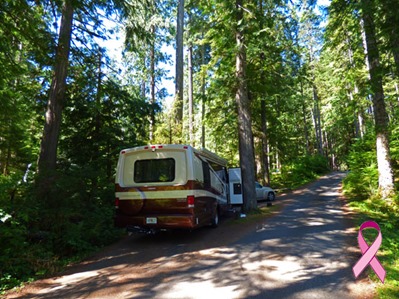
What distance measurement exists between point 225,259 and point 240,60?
884cm

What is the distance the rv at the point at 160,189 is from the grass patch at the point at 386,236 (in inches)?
160

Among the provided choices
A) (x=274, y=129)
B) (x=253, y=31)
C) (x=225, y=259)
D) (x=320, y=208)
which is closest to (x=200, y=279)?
(x=225, y=259)

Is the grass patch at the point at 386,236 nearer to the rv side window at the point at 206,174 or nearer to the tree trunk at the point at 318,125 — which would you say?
the rv side window at the point at 206,174

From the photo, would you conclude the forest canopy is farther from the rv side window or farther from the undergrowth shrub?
the rv side window

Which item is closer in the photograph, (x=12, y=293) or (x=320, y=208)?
(x=12, y=293)

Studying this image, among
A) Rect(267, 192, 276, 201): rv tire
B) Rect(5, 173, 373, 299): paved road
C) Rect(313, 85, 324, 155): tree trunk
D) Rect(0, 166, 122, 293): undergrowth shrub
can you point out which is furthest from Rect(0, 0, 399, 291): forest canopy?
Rect(313, 85, 324, 155): tree trunk

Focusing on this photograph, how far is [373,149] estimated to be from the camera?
52.1ft

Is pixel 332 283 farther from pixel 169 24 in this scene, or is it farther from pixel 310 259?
pixel 169 24

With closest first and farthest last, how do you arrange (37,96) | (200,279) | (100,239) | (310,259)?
1. (200,279)
2. (310,259)
3. (100,239)
4. (37,96)

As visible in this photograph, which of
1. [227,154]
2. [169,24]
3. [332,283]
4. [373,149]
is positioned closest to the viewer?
[332,283]

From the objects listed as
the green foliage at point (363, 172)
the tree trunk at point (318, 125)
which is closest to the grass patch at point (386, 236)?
the green foliage at point (363, 172)

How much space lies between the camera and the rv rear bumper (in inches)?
294

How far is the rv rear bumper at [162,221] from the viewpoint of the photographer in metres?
7.47

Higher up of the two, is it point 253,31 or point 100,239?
point 253,31
